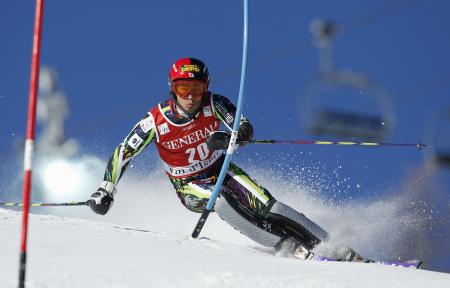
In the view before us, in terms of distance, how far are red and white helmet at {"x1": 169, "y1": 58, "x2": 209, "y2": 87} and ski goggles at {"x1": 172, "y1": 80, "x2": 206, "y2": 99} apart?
3 cm

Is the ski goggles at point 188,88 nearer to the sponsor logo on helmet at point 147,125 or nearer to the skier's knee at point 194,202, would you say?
the sponsor logo on helmet at point 147,125

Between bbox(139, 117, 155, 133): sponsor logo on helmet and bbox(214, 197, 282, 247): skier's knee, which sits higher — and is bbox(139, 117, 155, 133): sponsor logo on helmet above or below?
above

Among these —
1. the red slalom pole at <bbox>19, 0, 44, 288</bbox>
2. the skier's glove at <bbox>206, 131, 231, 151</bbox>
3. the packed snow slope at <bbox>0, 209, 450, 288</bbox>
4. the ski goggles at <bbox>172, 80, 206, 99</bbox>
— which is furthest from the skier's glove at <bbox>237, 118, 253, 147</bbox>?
the red slalom pole at <bbox>19, 0, 44, 288</bbox>

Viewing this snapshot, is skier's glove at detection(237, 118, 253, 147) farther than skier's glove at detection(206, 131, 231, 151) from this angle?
Yes

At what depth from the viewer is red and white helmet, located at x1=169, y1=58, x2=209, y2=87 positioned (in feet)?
20.3

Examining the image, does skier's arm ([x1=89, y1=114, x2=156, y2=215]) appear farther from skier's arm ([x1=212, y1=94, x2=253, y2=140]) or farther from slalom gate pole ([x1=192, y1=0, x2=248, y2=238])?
slalom gate pole ([x1=192, y1=0, x2=248, y2=238])

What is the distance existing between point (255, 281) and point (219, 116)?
259cm

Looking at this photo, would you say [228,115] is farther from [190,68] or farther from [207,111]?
[190,68]

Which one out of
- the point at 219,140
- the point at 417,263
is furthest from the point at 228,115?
the point at 417,263

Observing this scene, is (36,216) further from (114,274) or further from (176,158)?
(114,274)

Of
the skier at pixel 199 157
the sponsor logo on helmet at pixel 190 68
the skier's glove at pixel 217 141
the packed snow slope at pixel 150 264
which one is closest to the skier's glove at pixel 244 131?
the skier at pixel 199 157

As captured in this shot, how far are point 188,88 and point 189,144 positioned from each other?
18.3 inches

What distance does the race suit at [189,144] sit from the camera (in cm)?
625

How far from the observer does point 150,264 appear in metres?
4.11
